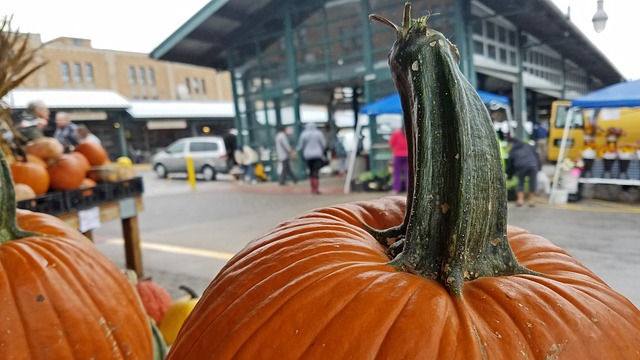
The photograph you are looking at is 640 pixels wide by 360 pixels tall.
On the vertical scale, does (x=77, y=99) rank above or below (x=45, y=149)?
above

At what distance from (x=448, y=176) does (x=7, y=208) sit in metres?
1.03

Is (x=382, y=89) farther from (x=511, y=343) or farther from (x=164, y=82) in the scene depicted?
(x=164, y=82)

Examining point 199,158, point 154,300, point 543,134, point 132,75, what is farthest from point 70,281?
point 132,75

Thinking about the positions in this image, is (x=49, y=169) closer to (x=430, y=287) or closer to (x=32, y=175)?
(x=32, y=175)

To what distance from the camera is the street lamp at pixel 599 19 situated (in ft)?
2.97

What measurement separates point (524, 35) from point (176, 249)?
4.57m

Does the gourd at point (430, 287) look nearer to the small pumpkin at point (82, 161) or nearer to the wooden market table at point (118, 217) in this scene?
the wooden market table at point (118, 217)

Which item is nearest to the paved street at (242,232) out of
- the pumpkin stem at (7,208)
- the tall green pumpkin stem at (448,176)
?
the tall green pumpkin stem at (448,176)

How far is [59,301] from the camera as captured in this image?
3.30ft

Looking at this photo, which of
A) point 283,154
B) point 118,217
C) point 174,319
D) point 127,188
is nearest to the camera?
point 174,319

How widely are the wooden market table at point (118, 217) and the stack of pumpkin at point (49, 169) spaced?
8.1 inches

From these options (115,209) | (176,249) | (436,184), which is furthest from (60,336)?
(176,249)

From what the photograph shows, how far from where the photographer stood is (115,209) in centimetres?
354

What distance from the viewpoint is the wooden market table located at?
3045 mm
